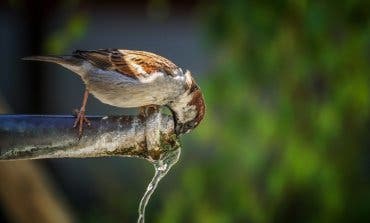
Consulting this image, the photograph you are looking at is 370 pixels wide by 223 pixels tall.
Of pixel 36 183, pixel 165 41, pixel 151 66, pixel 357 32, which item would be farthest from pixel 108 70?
pixel 165 41

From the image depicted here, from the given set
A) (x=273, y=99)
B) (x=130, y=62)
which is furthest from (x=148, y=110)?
(x=273, y=99)

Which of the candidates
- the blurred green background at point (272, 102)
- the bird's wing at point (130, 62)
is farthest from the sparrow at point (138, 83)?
the blurred green background at point (272, 102)

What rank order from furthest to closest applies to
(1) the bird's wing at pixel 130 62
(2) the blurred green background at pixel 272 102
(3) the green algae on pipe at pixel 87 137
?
(2) the blurred green background at pixel 272 102 < (1) the bird's wing at pixel 130 62 < (3) the green algae on pipe at pixel 87 137

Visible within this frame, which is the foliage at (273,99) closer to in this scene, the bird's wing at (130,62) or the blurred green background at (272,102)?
the blurred green background at (272,102)

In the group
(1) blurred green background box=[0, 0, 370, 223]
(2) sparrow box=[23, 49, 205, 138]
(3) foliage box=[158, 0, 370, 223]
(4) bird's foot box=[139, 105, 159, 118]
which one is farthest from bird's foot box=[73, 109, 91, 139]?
(3) foliage box=[158, 0, 370, 223]

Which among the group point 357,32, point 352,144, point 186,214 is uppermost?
point 357,32

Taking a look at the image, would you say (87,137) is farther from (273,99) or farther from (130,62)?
(273,99)

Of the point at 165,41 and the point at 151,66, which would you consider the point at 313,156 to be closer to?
the point at 151,66

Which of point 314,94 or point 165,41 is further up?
point 314,94
